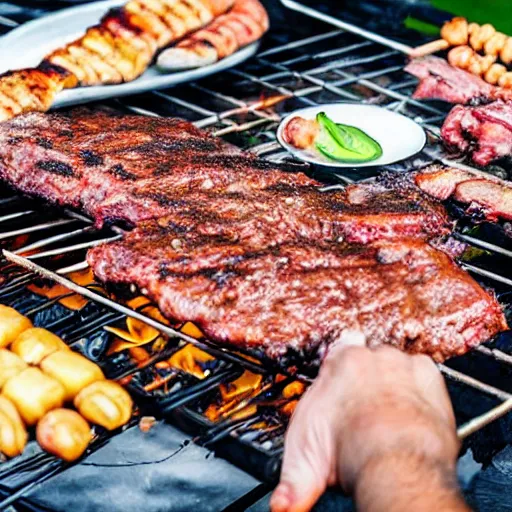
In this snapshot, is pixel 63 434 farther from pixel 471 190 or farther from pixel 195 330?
pixel 471 190

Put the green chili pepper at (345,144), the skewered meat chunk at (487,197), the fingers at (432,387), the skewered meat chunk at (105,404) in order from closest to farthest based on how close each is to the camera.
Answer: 1. the fingers at (432,387)
2. the skewered meat chunk at (105,404)
3. the skewered meat chunk at (487,197)
4. the green chili pepper at (345,144)

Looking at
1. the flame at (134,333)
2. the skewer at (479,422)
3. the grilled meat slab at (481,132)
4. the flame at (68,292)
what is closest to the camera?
the skewer at (479,422)

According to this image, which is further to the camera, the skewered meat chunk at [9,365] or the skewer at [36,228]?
the skewer at [36,228]

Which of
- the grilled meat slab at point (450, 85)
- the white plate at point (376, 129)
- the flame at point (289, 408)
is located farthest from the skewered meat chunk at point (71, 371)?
the grilled meat slab at point (450, 85)

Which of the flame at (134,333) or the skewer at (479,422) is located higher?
the skewer at (479,422)

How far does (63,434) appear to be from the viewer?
3.53 metres

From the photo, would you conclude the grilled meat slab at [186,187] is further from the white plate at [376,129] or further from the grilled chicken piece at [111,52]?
the white plate at [376,129]

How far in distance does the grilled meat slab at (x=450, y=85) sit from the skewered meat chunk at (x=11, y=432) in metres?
4.06

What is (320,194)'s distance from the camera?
4855 millimetres

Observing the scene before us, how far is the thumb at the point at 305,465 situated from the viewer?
3.02 m

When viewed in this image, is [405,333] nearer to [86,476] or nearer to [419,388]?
[419,388]

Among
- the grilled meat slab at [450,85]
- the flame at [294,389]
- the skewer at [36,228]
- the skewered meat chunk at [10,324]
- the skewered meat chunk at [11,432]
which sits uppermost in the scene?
the grilled meat slab at [450,85]

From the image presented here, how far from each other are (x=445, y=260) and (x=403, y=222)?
14.2 inches

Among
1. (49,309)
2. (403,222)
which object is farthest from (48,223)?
(403,222)
